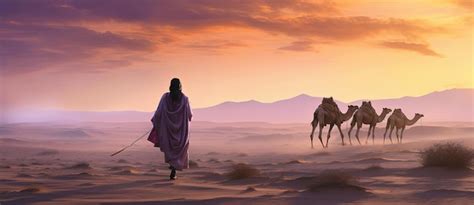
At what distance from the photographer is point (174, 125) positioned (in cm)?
1377

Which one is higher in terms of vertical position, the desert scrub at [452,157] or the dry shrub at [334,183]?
the desert scrub at [452,157]

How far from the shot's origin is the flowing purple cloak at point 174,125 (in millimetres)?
13758

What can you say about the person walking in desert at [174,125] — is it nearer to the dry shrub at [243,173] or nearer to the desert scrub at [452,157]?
the dry shrub at [243,173]

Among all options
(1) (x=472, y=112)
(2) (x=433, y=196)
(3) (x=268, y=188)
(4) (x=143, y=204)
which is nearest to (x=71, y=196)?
(4) (x=143, y=204)

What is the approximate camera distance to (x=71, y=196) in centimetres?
990

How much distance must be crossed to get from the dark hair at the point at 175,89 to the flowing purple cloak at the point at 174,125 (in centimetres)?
13

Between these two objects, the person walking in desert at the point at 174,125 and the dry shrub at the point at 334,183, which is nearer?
the dry shrub at the point at 334,183

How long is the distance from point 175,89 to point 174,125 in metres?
0.81

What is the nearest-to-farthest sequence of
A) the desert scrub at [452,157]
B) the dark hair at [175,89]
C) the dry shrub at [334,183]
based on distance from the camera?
the dry shrub at [334,183] → the desert scrub at [452,157] → the dark hair at [175,89]

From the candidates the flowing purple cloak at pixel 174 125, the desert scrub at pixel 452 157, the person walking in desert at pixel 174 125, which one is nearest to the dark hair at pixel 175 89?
the person walking in desert at pixel 174 125

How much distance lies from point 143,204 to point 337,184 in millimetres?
2968

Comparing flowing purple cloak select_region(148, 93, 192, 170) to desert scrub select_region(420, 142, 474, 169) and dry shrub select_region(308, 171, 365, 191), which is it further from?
desert scrub select_region(420, 142, 474, 169)

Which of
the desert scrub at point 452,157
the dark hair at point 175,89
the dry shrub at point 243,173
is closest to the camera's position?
the desert scrub at point 452,157

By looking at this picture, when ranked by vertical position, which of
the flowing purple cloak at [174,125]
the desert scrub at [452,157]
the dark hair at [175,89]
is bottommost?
the desert scrub at [452,157]
